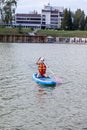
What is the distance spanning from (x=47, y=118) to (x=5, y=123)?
91.8 inches

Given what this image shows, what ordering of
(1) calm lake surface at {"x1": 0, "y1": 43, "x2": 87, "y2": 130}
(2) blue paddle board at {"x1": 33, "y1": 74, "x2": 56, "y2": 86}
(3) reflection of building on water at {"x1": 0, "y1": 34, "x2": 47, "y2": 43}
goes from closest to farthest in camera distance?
1. (1) calm lake surface at {"x1": 0, "y1": 43, "x2": 87, "y2": 130}
2. (2) blue paddle board at {"x1": 33, "y1": 74, "x2": 56, "y2": 86}
3. (3) reflection of building on water at {"x1": 0, "y1": 34, "x2": 47, "y2": 43}

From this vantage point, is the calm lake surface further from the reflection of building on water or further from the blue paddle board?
the reflection of building on water

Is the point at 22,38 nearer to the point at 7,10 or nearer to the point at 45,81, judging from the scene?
the point at 7,10

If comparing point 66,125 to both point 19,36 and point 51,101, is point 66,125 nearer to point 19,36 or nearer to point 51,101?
point 51,101

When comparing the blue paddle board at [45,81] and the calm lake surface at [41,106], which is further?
the blue paddle board at [45,81]

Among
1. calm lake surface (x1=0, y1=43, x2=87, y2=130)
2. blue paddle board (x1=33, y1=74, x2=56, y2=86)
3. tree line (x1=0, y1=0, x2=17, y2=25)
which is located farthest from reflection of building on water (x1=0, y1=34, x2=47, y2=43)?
calm lake surface (x1=0, y1=43, x2=87, y2=130)

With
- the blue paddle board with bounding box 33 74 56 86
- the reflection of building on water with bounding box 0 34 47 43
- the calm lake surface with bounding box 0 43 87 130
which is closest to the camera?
the calm lake surface with bounding box 0 43 87 130

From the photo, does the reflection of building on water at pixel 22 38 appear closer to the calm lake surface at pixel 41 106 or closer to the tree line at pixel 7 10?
the tree line at pixel 7 10

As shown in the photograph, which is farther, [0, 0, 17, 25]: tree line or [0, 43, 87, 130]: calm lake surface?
[0, 0, 17, 25]: tree line

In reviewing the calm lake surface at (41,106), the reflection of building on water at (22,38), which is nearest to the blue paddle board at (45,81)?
the calm lake surface at (41,106)

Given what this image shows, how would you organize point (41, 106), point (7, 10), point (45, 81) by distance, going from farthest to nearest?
point (7, 10), point (45, 81), point (41, 106)

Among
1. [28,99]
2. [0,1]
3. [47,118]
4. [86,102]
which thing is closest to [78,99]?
[86,102]

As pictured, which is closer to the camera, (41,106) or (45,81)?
(41,106)

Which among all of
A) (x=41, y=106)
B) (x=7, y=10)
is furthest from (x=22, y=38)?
(x=41, y=106)
